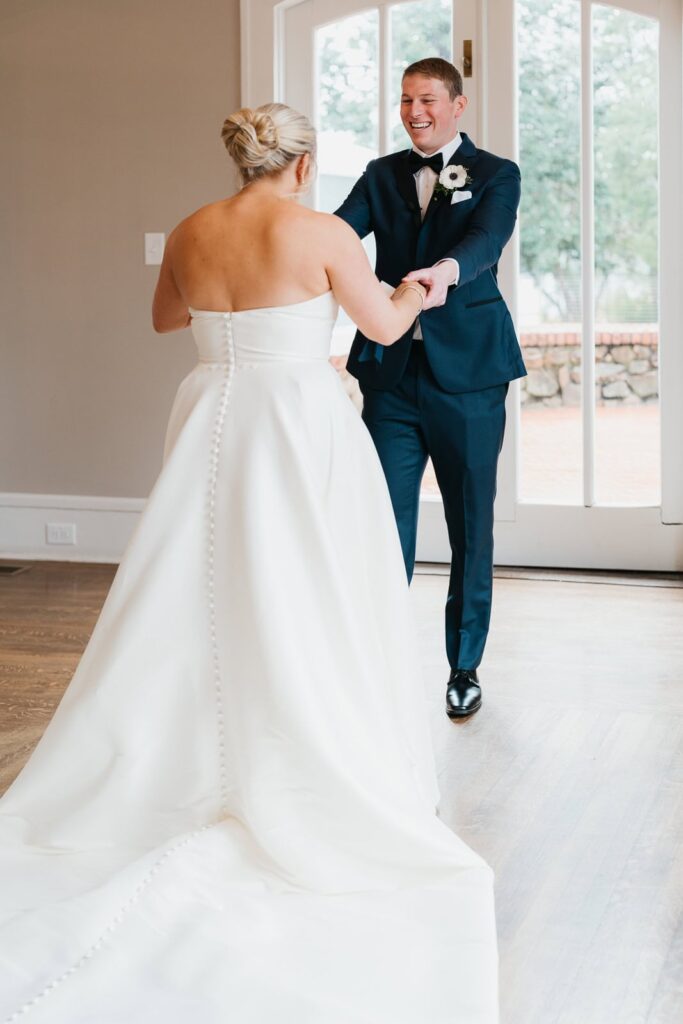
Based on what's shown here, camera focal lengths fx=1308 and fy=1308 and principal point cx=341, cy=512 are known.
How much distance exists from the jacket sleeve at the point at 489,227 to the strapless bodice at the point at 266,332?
0.69 m

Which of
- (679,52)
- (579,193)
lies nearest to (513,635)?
(579,193)

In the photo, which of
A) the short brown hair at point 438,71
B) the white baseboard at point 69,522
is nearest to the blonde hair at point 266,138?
the short brown hair at point 438,71

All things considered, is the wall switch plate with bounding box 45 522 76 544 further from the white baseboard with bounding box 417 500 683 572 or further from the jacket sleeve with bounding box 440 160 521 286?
the jacket sleeve with bounding box 440 160 521 286

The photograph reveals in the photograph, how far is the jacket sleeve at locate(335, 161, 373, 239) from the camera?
3473 mm

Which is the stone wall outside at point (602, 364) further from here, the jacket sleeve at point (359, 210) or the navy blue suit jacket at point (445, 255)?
the jacket sleeve at point (359, 210)

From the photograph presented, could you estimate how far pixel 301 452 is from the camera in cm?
243

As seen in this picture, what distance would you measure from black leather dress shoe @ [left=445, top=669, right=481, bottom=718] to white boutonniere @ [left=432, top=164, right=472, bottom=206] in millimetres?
1254

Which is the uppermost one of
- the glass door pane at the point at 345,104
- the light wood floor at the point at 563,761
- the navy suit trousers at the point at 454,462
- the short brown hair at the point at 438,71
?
the glass door pane at the point at 345,104

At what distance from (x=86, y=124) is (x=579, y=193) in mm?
2183

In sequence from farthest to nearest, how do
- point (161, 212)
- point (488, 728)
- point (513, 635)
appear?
point (161, 212) < point (513, 635) < point (488, 728)

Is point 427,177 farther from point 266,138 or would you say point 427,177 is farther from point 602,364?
point 602,364

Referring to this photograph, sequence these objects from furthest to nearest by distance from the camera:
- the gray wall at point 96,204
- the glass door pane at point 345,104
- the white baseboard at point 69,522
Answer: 1. the white baseboard at point 69,522
2. the gray wall at point 96,204
3. the glass door pane at point 345,104

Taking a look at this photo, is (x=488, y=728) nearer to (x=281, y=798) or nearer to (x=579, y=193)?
(x=281, y=798)

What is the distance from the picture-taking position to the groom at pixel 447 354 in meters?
3.37
